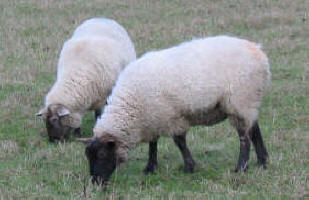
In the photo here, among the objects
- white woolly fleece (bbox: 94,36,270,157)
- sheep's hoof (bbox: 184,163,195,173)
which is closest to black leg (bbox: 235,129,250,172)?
white woolly fleece (bbox: 94,36,270,157)

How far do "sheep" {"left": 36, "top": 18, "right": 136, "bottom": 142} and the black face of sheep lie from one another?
7.19 feet

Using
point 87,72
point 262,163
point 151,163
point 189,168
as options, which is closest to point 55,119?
point 87,72

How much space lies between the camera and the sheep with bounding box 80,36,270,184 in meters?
7.25

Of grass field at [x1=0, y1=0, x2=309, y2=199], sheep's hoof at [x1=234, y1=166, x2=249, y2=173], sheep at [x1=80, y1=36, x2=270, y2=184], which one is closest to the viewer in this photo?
grass field at [x1=0, y1=0, x2=309, y2=199]

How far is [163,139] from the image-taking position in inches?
358

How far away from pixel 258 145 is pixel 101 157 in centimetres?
203

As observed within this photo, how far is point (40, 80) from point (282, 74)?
446cm

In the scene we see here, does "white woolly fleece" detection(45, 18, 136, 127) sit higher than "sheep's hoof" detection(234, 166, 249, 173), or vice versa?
"white woolly fleece" detection(45, 18, 136, 127)

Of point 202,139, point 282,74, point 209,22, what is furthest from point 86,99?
point 209,22

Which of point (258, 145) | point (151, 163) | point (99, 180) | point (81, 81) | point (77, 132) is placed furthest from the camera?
point (77, 132)

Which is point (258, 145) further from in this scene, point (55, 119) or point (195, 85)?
point (55, 119)

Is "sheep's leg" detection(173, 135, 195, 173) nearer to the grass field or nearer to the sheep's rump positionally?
the grass field

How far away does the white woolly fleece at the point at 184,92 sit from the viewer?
7.27 metres

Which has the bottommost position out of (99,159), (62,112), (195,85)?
(62,112)
